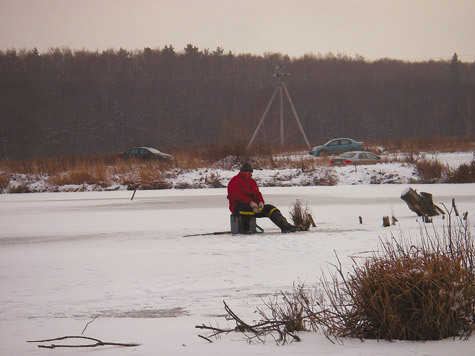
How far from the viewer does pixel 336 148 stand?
40.9 meters

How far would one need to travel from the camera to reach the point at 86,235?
12.9 m

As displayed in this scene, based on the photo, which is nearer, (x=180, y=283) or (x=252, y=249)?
(x=180, y=283)

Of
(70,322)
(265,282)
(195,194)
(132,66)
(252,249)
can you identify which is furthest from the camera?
(132,66)

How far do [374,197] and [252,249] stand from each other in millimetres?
11231

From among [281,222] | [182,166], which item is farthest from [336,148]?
[281,222]

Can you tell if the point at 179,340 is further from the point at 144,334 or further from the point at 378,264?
the point at 378,264

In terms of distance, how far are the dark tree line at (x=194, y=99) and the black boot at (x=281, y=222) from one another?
5659 cm

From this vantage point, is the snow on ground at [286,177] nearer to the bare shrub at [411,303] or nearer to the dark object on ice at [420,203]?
the dark object on ice at [420,203]

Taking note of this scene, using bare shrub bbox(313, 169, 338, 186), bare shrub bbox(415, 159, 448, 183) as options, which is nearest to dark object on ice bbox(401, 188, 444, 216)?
bare shrub bbox(415, 159, 448, 183)

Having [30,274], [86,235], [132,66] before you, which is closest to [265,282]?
[30,274]

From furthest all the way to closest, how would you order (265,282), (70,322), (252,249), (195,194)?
1. (195,194)
2. (252,249)
3. (265,282)
4. (70,322)

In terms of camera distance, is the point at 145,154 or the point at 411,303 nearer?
the point at 411,303

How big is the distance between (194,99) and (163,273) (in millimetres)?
89355

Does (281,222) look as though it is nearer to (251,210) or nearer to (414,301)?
(251,210)
